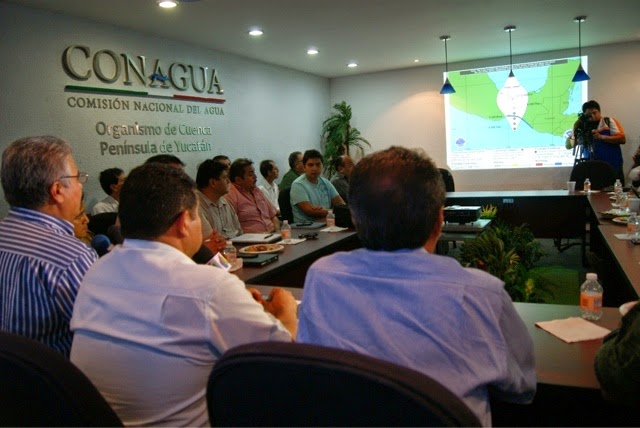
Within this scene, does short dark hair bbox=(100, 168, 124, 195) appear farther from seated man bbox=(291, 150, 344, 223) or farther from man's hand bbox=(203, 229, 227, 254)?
man's hand bbox=(203, 229, 227, 254)

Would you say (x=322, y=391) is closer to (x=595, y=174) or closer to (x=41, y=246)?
(x=41, y=246)

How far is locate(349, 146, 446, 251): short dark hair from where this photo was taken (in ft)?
3.58

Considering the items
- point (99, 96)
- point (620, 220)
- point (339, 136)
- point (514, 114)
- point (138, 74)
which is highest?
point (138, 74)

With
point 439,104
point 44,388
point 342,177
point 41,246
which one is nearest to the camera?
point 44,388

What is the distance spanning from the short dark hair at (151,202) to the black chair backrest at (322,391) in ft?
2.03

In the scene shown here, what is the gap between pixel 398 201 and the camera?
1.09 metres

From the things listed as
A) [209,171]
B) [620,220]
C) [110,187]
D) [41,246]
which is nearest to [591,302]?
[41,246]

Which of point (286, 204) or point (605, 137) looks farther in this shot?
point (605, 137)

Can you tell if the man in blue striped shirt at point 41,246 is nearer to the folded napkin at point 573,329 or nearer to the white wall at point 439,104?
the folded napkin at point 573,329

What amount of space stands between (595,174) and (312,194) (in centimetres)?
375

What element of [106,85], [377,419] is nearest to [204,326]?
[377,419]

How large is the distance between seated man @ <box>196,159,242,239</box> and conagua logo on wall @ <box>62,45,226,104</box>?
76.8 inches

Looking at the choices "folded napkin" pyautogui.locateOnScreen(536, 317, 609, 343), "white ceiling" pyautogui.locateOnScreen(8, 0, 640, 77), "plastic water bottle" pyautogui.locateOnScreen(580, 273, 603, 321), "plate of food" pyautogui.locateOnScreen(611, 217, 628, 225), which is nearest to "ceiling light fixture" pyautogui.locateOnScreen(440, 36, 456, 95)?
"white ceiling" pyautogui.locateOnScreen(8, 0, 640, 77)

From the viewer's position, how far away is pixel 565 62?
7746 millimetres
